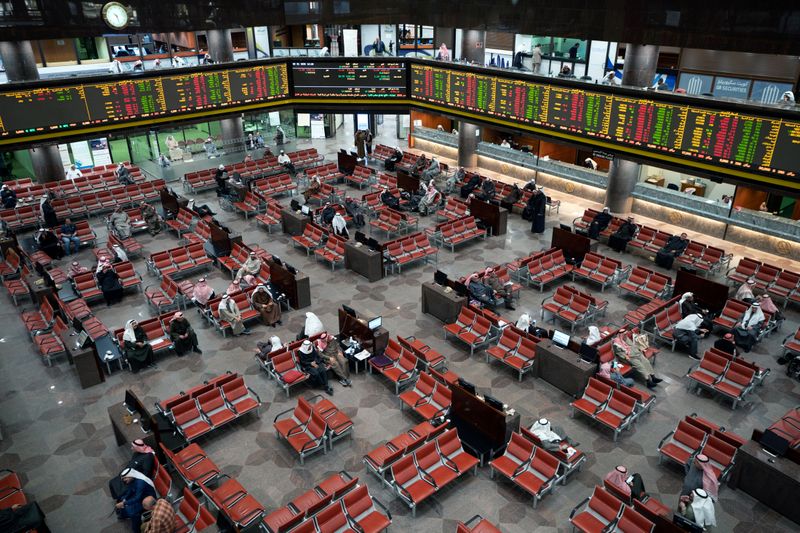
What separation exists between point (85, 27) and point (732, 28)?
21.7 meters

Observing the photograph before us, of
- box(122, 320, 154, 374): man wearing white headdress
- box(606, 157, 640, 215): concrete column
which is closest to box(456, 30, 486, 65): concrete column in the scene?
box(606, 157, 640, 215): concrete column

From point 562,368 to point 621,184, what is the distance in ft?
39.1

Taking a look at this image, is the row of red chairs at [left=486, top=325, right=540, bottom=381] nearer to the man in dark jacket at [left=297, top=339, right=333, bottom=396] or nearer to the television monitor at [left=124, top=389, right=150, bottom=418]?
the man in dark jacket at [left=297, top=339, right=333, bottom=396]

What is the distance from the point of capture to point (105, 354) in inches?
572

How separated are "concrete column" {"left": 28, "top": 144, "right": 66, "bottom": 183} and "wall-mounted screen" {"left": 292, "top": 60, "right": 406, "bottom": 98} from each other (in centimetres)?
1065

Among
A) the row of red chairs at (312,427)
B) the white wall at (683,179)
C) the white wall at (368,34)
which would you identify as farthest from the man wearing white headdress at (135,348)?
the white wall at (368,34)

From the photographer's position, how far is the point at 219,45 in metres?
26.4

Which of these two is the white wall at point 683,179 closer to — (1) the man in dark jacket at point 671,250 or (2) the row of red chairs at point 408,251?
(1) the man in dark jacket at point 671,250

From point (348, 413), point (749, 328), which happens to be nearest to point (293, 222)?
point (348, 413)

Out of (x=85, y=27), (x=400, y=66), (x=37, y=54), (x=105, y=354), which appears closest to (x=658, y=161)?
(x=400, y=66)

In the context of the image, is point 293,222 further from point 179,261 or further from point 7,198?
point 7,198

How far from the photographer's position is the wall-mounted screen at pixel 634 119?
1756 cm

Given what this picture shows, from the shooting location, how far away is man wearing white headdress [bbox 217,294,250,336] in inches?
624

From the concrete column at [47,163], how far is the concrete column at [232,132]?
731 centimetres
